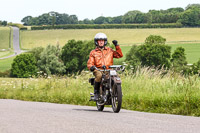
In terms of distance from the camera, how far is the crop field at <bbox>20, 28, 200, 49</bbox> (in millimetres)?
124219

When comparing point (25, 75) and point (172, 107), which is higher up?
point (172, 107)

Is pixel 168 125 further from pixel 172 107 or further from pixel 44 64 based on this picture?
pixel 44 64

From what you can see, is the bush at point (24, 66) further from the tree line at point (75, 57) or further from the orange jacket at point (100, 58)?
the orange jacket at point (100, 58)

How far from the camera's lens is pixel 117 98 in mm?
8367

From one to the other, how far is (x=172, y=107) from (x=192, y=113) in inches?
25.3

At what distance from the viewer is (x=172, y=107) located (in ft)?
28.4

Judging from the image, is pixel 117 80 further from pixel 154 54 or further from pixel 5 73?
pixel 5 73

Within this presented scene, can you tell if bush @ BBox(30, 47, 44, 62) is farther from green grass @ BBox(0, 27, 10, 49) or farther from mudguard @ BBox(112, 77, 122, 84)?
mudguard @ BBox(112, 77, 122, 84)

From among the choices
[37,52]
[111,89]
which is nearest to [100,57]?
[111,89]

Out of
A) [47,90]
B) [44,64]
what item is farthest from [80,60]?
[47,90]

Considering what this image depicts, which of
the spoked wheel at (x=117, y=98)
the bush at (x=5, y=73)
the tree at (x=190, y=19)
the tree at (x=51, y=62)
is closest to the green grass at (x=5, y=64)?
the bush at (x=5, y=73)

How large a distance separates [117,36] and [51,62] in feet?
134

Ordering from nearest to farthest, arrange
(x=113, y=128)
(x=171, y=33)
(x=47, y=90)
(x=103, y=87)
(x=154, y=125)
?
(x=113, y=128) → (x=154, y=125) → (x=103, y=87) → (x=47, y=90) → (x=171, y=33)

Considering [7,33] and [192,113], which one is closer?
[192,113]
